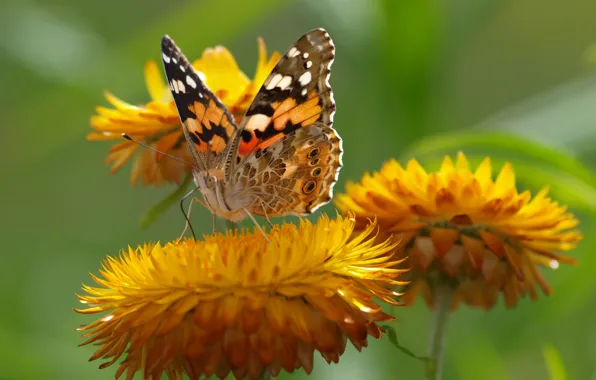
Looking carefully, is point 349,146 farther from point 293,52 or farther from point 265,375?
point 265,375

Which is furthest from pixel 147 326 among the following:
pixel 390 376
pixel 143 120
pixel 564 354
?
pixel 564 354

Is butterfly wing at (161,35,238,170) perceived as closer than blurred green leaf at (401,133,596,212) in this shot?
Yes

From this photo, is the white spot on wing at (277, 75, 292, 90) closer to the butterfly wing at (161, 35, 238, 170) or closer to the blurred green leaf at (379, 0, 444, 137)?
the butterfly wing at (161, 35, 238, 170)

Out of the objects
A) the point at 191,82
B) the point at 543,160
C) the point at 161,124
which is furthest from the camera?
the point at 543,160

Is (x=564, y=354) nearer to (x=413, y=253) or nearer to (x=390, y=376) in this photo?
(x=390, y=376)

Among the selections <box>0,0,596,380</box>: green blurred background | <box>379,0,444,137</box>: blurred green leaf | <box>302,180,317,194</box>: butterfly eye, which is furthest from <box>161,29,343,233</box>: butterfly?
<box>379,0,444,137</box>: blurred green leaf

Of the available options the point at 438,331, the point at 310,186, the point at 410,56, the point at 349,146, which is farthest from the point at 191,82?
the point at 349,146
